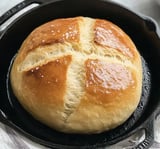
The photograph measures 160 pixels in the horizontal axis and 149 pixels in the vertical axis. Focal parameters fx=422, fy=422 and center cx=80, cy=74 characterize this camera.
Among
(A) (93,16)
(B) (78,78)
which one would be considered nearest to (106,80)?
(B) (78,78)

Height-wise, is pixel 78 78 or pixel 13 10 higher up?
pixel 13 10

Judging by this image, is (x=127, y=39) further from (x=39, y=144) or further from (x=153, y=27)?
(x=39, y=144)

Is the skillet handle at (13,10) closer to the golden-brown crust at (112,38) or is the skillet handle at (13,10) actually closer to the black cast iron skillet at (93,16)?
the black cast iron skillet at (93,16)

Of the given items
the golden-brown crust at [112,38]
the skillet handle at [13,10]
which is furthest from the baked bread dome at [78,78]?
the skillet handle at [13,10]

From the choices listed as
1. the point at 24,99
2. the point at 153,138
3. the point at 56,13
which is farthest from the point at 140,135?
the point at 56,13

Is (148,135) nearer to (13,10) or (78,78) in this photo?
(78,78)

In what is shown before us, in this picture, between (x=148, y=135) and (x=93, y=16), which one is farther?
(x=93, y=16)

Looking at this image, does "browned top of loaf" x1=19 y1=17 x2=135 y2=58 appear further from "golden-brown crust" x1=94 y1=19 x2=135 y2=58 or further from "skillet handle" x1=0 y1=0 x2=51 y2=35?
"skillet handle" x1=0 y1=0 x2=51 y2=35
